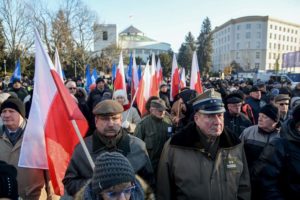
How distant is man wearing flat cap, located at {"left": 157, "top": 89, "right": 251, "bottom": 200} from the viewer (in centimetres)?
261

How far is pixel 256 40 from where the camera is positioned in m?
96.1

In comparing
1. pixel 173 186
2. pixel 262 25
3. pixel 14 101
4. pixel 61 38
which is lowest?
pixel 173 186

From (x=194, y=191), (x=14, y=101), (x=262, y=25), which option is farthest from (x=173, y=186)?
(x=262, y=25)

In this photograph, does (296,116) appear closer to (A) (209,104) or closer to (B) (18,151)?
(A) (209,104)

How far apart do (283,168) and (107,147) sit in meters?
1.54

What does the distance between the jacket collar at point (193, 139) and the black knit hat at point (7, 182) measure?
137cm

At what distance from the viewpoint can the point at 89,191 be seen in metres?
1.88

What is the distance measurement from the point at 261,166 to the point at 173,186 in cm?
80

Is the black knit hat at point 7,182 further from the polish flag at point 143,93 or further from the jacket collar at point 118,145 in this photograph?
the polish flag at point 143,93

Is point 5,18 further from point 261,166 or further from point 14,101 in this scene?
point 261,166

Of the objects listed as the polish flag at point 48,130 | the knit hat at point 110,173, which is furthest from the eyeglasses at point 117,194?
the polish flag at point 48,130

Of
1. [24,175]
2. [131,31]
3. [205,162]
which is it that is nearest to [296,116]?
[205,162]

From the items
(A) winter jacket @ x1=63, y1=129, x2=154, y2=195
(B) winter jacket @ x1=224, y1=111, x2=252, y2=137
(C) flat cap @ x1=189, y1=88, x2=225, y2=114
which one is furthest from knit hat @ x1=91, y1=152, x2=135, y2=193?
(B) winter jacket @ x1=224, y1=111, x2=252, y2=137

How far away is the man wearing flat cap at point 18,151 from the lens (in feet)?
10.7
